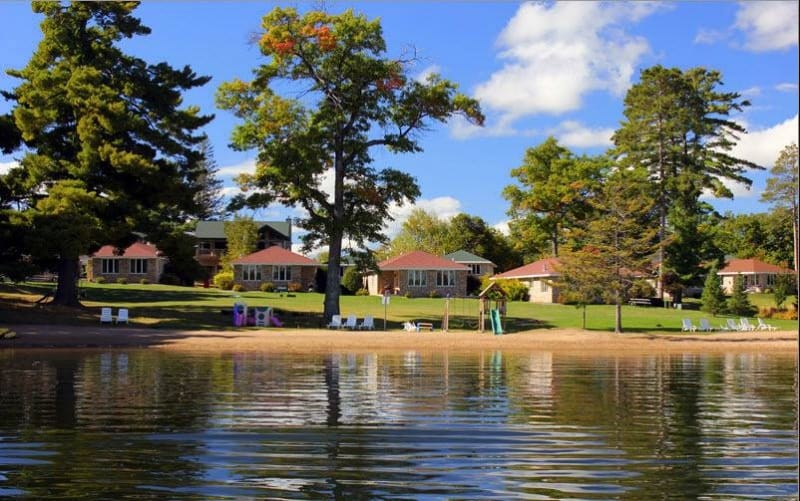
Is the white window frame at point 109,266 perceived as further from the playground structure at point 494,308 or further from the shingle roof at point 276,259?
the playground structure at point 494,308

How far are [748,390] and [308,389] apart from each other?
10.8m

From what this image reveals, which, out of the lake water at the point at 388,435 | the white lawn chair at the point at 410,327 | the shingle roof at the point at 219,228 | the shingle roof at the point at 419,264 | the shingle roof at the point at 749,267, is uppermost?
the shingle roof at the point at 219,228

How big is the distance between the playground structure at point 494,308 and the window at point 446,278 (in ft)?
79.1

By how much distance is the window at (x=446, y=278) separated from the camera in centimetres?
6981

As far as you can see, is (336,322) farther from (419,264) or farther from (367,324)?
(419,264)

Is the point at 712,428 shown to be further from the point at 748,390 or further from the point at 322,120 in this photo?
the point at 322,120

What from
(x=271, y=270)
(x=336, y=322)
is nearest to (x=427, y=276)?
(x=271, y=270)

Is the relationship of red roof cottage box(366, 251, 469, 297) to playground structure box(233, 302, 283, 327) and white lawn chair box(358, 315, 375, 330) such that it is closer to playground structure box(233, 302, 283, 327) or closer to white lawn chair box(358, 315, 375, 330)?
white lawn chair box(358, 315, 375, 330)

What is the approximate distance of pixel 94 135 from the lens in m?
42.1

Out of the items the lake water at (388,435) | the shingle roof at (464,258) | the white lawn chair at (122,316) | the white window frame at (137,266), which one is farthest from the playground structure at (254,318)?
the shingle roof at (464,258)

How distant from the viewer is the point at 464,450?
11773mm

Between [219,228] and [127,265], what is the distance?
2298cm

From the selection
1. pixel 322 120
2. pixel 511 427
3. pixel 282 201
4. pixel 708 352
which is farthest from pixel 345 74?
pixel 511 427

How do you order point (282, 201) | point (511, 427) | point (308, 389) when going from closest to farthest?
point (511, 427) → point (308, 389) → point (282, 201)
